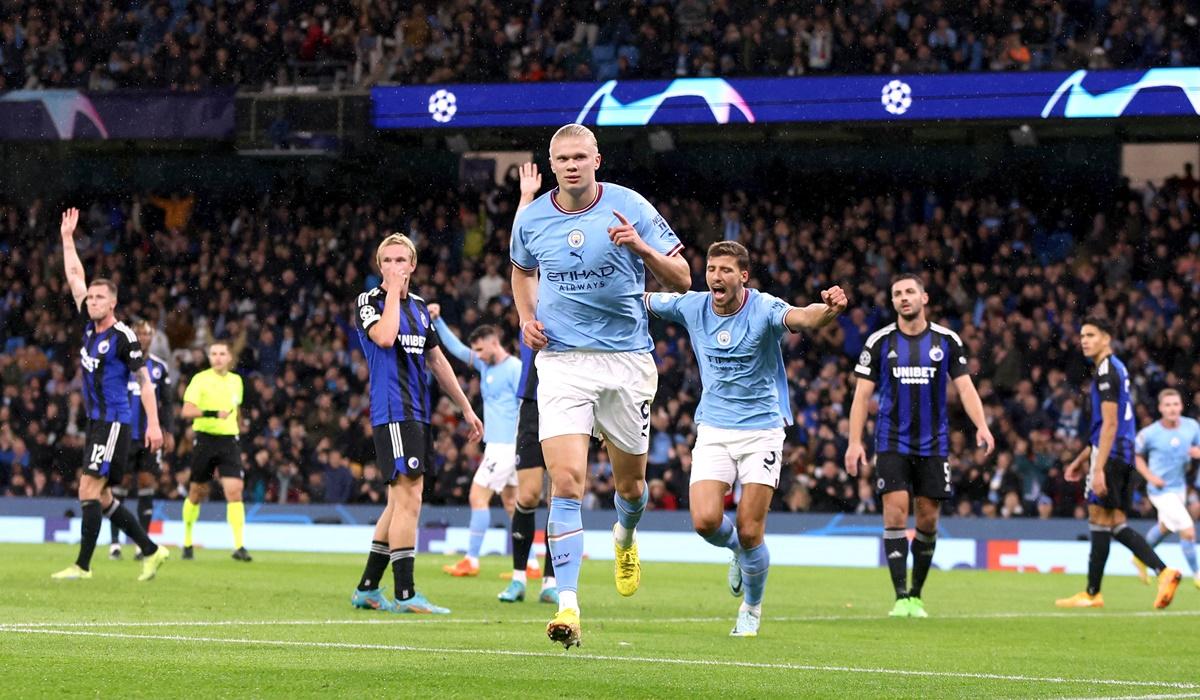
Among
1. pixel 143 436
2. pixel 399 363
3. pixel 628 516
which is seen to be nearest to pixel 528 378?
pixel 399 363

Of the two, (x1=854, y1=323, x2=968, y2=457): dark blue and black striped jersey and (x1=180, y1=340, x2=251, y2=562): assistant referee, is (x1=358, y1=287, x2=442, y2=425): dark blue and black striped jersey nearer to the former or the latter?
(x1=854, y1=323, x2=968, y2=457): dark blue and black striped jersey

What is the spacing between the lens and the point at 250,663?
7.29m

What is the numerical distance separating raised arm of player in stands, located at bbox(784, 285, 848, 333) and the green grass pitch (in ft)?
5.61

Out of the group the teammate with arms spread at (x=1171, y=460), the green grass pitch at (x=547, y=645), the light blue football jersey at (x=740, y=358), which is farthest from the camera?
the teammate with arms spread at (x=1171, y=460)

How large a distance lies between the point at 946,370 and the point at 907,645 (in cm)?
375

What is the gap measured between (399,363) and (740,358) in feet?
7.77

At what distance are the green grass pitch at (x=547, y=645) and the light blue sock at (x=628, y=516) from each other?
0.55 m

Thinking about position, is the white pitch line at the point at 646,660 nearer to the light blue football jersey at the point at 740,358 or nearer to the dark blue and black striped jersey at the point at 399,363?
the light blue football jersey at the point at 740,358

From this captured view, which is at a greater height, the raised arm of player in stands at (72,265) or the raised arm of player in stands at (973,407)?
the raised arm of player in stands at (72,265)

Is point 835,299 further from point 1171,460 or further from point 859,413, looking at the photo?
point 1171,460

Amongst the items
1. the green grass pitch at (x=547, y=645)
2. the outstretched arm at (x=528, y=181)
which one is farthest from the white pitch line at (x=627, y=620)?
the outstretched arm at (x=528, y=181)

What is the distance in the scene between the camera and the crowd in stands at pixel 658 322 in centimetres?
2492

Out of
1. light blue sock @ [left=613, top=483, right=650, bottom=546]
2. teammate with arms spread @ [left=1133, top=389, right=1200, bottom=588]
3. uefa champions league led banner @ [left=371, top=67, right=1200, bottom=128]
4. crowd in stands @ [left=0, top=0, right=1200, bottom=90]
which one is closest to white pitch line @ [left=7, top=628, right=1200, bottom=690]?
light blue sock @ [left=613, top=483, right=650, bottom=546]

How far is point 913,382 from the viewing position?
13.0 meters
